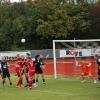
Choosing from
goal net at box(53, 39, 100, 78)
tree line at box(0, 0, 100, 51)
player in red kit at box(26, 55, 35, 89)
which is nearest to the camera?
player in red kit at box(26, 55, 35, 89)

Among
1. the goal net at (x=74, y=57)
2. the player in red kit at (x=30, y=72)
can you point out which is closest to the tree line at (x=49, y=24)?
the goal net at (x=74, y=57)

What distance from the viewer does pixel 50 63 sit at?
42.3 m

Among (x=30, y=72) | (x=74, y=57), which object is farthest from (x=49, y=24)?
(x=30, y=72)

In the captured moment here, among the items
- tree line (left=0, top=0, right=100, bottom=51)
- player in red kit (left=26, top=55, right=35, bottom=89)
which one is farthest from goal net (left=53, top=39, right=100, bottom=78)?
tree line (left=0, top=0, right=100, bottom=51)

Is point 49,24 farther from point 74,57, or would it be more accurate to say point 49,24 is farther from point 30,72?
point 30,72

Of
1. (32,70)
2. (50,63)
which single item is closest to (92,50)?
(50,63)

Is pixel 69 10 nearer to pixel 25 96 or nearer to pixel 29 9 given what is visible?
pixel 29 9

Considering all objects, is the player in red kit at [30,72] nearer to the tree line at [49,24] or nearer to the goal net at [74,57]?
the goal net at [74,57]

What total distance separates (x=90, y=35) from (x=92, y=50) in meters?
27.5

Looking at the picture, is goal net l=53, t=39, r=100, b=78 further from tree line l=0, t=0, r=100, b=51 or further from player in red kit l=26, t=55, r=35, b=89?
tree line l=0, t=0, r=100, b=51

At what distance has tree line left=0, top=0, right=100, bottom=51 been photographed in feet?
205

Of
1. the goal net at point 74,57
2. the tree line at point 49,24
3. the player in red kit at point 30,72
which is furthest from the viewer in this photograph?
the tree line at point 49,24

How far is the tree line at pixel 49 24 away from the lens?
2463 inches

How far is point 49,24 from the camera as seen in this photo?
62.6m
